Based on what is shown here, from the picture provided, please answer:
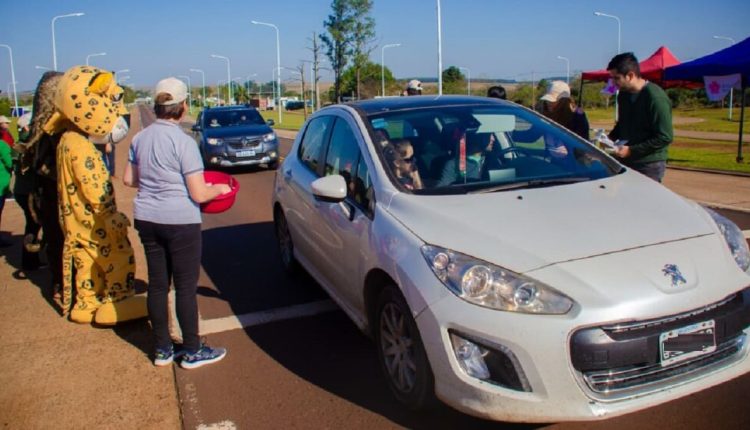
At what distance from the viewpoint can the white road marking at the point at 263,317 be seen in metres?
4.80

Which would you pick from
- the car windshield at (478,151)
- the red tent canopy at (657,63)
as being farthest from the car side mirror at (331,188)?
the red tent canopy at (657,63)

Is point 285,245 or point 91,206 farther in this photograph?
point 285,245

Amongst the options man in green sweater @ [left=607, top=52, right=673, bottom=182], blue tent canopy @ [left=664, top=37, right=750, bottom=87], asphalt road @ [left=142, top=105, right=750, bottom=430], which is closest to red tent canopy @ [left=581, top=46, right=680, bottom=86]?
blue tent canopy @ [left=664, top=37, right=750, bottom=87]

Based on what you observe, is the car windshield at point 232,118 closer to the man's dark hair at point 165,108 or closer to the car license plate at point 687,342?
the man's dark hair at point 165,108

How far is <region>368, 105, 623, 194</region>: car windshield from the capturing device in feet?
12.4

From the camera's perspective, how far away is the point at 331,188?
3.76 metres

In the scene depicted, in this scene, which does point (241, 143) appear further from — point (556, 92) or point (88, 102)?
point (88, 102)

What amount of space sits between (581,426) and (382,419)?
3.34 ft

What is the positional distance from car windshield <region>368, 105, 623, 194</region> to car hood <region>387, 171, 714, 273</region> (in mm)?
205

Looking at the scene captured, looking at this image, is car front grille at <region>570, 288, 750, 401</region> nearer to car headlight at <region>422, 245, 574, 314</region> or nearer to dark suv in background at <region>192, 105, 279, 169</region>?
car headlight at <region>422, 245, 574, 314</region>

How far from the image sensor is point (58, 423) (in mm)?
3488

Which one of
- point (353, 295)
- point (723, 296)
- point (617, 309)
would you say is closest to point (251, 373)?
point (353, 295)

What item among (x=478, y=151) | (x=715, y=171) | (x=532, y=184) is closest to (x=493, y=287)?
(x=532, y=184)

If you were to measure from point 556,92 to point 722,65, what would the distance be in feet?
29.8
